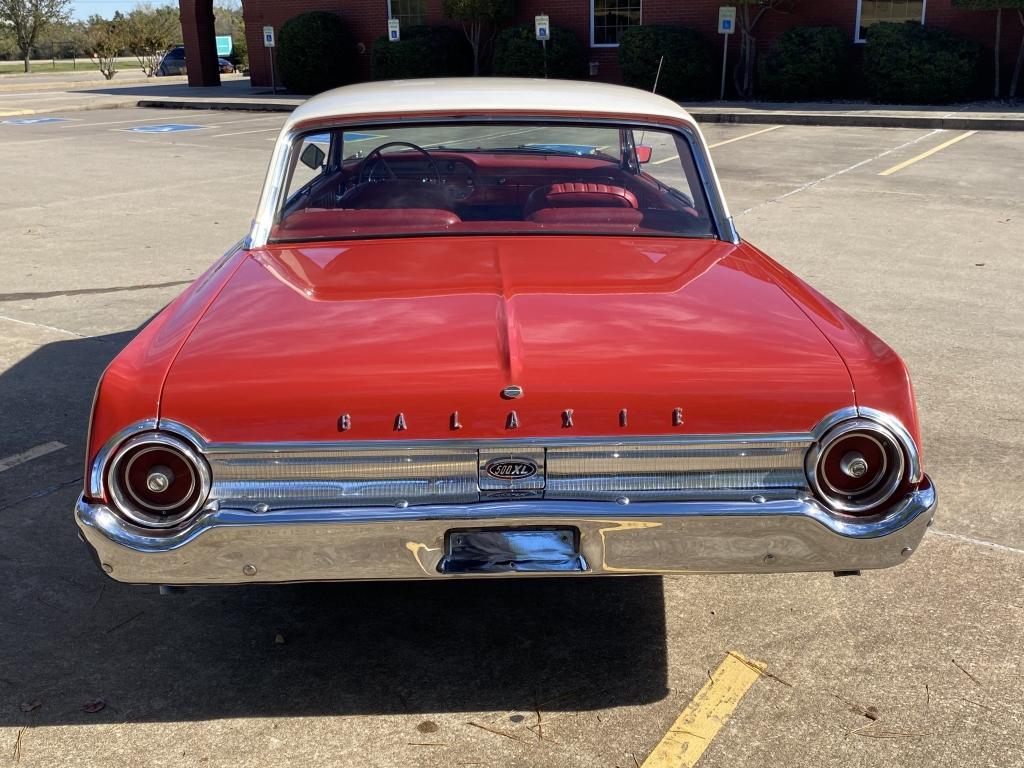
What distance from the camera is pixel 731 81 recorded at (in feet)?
76.4

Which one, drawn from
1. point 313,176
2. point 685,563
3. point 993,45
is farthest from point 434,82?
point 993,45

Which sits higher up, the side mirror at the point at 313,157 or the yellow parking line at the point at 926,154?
the side mirror at the point at 313,157

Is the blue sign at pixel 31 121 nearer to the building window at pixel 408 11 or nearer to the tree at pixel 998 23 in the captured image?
the building window at pixel 408 11

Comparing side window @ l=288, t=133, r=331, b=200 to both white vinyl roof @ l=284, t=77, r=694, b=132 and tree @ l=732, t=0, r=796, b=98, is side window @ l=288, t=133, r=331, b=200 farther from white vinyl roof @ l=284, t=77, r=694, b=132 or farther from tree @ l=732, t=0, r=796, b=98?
tree @ l=732, t=0, r=796, b=98

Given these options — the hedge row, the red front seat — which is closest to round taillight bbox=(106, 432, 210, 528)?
the red front seat

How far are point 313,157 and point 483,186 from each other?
73 centimetres

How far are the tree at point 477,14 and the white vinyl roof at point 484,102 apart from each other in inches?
831

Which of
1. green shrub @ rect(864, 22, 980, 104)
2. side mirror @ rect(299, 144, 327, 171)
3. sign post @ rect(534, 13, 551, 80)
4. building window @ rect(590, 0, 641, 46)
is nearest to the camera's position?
side mirror @ rect(299, 144, 327, 171)

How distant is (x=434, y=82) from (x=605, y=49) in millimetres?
21055

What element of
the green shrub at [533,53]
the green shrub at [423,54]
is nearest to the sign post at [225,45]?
the green shrub at [423,54]

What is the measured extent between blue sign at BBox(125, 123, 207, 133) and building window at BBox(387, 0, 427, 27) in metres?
7.46

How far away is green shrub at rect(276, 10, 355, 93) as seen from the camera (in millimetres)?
26750

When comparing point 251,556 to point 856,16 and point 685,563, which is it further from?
point 856,16

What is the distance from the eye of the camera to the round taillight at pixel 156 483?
273 cm
